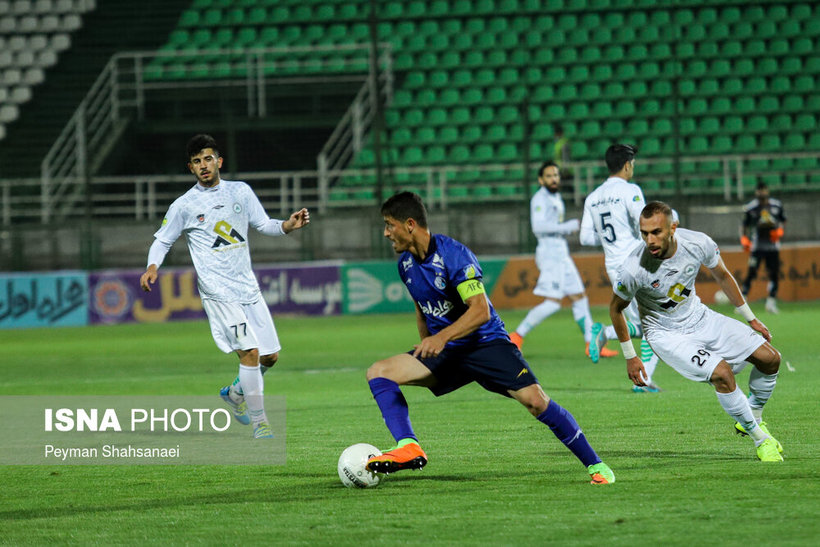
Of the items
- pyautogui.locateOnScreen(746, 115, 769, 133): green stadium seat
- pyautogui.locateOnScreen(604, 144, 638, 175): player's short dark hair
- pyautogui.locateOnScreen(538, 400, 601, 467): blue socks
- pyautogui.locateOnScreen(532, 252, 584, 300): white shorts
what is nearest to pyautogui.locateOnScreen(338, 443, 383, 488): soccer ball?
pyautogui.locateOnScreen(538, 400, 601, 467): blue socks

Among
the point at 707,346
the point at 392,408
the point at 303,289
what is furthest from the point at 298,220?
the point at 303,289

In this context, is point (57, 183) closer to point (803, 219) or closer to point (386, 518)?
point (803, 219)

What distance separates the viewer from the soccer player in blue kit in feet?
20.0

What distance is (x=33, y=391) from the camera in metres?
12.0

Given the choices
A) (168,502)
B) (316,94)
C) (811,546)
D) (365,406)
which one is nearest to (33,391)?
(365,406)

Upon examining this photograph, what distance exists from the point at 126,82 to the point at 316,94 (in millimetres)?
4552

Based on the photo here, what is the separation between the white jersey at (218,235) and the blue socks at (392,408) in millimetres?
2436

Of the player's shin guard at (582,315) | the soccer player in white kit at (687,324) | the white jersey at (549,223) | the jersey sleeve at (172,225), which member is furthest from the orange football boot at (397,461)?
the white jersey at (549,223)

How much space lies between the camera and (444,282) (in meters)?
6.24

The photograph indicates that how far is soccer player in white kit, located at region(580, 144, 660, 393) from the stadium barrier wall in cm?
1111

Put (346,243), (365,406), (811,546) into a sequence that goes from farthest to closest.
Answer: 1. (346,243)
2. (365,406)
3. (811,546)

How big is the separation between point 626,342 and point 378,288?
1531 cm

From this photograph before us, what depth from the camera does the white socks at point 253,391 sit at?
8.41 meters

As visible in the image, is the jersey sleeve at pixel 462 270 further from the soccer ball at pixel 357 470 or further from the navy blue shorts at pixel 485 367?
the soccer ball at pixel 357 470
